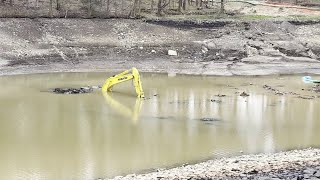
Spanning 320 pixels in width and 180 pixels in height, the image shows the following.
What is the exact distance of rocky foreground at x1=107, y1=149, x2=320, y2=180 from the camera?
14.6 metres

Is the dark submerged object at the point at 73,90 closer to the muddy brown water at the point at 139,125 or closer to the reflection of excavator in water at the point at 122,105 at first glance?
the muddy brown water at the point at 139,125

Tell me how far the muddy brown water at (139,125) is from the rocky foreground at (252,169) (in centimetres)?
101

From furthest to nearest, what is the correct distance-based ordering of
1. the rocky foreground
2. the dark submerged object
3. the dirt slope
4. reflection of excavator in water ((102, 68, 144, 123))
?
1. the dirt slope
2. the dark submerged object
3. reflection of excavator in water ((102, 68, 144, 123))
4. the rocky foreground

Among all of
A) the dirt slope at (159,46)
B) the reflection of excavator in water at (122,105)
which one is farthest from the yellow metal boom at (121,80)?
the dirt slope at (159,46)

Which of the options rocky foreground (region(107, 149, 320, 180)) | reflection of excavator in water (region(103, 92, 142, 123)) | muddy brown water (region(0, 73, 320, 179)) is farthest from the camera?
reflection of excavator in water (region(103, 92, 142, 123))

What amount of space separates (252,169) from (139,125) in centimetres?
763

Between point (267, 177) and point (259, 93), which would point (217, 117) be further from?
point (267, 177)

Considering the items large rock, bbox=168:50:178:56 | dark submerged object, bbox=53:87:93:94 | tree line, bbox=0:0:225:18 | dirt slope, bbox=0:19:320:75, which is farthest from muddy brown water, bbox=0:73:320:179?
tree line, bbox=0:0:225:18

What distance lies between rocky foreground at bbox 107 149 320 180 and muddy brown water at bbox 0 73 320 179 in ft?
3.30

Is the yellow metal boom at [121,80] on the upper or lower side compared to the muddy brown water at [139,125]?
upper

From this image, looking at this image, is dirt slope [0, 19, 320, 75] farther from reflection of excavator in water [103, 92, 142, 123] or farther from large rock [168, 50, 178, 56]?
reflection of excavator in water [103, 92, 142, 123]

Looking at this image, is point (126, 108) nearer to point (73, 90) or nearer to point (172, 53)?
point (73, 90)

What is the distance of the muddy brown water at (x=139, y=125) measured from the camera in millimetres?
17031

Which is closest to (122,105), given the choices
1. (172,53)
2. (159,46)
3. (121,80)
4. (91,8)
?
(121,80)
